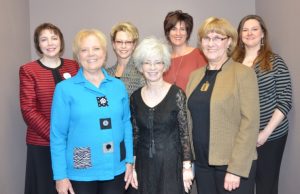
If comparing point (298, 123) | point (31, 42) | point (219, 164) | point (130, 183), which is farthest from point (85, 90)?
point (31, 42)

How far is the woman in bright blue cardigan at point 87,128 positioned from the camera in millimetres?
1955

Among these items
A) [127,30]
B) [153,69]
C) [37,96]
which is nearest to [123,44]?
[127,30]

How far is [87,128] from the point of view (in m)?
1.96

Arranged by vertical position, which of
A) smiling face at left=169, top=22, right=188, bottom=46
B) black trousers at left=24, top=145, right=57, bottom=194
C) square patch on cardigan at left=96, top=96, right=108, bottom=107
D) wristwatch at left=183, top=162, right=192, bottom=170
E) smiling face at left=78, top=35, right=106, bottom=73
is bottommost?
black trousers at left=24, top=145, right=57, bottom=194

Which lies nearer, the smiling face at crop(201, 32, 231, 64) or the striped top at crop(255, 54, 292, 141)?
the smiling face at crop(201, 32, 231, 64)

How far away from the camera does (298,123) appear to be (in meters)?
2.58

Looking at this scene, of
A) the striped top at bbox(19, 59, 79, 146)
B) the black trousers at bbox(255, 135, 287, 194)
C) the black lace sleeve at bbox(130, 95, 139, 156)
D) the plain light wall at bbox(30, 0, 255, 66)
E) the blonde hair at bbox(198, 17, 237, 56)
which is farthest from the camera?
the plain light wall at bbox(30, 0, 255, 66)

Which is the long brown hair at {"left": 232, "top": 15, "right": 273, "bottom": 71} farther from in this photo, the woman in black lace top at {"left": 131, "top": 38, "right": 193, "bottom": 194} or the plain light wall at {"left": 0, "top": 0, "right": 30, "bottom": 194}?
the plain light wall at {"left": 0, "top": 0, "right": 30, "bottom": 194}

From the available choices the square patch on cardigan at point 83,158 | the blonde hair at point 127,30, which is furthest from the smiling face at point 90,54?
the blonde hair at point 127,30

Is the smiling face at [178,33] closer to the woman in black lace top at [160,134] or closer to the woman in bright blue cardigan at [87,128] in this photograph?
the woman in black lace top at [160,134]

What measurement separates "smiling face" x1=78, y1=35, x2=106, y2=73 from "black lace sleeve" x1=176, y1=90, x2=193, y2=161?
21.0 inches

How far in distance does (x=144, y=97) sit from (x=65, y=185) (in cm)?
72

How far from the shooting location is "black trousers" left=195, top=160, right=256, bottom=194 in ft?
6.57

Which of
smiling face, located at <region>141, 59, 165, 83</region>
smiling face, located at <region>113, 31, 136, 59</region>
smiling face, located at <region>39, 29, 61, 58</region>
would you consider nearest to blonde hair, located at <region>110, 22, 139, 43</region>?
smiling face, located at <region>113, 31, 136, 59</region>
